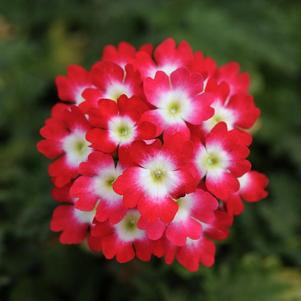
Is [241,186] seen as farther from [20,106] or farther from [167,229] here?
[20,106]

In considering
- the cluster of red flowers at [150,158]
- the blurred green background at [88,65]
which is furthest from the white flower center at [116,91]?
the blurred green background at [88,65]

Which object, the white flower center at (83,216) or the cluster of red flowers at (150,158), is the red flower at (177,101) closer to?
the cluster of red flowers at (150,158)

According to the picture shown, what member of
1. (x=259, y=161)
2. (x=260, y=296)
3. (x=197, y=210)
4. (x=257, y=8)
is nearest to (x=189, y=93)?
(x=197, y=210)

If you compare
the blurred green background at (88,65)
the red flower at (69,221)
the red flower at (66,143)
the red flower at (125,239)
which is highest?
the red flower at (66,143)

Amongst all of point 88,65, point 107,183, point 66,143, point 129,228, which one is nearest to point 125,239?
point 129,228

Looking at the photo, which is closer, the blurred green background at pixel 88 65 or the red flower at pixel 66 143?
the red flower at pixel 66 143

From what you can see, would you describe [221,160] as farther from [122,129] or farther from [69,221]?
[69,221]

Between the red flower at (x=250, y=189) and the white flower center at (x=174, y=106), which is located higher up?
the white flower center at (x=174, y=106)
